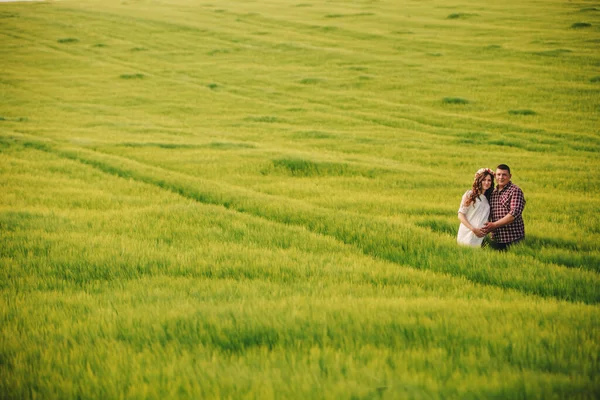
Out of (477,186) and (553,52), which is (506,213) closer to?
(477,186)

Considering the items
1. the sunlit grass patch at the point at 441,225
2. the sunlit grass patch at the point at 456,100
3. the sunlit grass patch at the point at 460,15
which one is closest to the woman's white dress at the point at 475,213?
the sunlit grass patch at the point at 441,225

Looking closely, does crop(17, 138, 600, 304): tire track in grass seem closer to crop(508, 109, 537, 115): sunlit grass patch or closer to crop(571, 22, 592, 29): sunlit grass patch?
crop(508, 109, 537, 115): sunlit grass patch

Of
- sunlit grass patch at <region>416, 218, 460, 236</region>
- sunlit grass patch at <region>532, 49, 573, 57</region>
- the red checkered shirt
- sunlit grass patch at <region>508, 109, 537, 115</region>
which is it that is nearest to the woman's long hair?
the red checkered shirt

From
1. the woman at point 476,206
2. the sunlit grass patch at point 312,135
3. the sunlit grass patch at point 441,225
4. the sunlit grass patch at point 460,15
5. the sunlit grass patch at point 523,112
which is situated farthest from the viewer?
the sunlit grass patch at point 460,15

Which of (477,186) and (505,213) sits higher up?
(477,186)

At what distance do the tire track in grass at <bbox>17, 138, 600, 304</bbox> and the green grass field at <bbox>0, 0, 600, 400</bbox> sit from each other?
0.05 m

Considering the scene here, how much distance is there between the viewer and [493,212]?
7.69m

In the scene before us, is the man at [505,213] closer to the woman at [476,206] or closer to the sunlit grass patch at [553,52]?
the woman at [476,206]


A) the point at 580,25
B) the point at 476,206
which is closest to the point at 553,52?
the point at 580,25

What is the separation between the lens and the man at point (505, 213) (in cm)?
729

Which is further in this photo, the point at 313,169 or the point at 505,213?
the point at 313,169

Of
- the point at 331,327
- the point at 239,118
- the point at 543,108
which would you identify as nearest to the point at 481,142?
the point at 543,108

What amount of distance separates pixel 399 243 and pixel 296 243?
71.1 inches

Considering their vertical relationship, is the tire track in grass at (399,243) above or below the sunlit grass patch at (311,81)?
below
